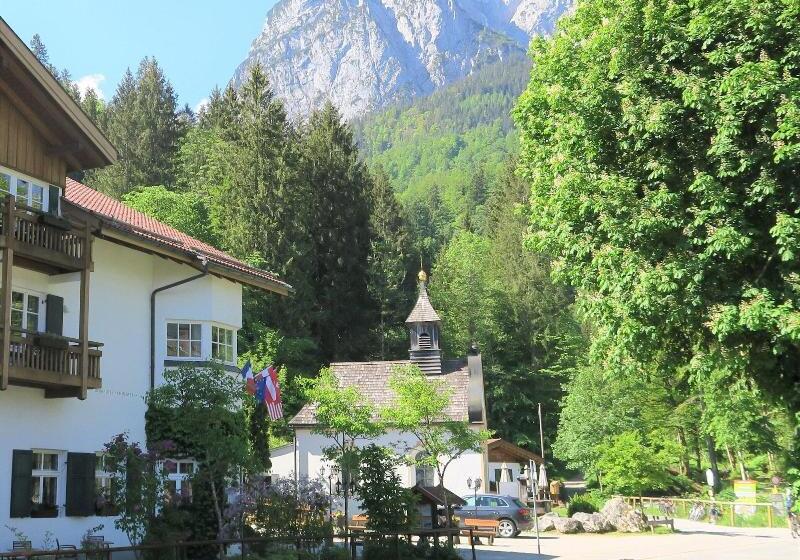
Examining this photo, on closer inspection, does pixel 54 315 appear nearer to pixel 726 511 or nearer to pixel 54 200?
pixel 54 200

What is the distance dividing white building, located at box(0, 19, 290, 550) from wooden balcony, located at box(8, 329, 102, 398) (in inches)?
1.0

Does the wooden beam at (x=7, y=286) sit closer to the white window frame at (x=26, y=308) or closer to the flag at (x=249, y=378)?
the white window frame at (x=26, y=308)

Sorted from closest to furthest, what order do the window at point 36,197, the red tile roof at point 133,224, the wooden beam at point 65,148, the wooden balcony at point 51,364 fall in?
the wooden balcony at point 51,364
the window at point 36,197
the wooden beam at point 65,148
the red tile roof at point 133,224

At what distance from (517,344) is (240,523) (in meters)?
45.6

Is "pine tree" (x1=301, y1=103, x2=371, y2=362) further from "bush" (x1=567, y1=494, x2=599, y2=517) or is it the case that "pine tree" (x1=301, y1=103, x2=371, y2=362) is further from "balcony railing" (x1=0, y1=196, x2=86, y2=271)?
"balcony railing" (x1=0, y1=196, x2=86, y2=271)

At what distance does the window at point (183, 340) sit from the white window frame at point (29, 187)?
5095 mm

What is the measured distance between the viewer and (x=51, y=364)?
18484mm

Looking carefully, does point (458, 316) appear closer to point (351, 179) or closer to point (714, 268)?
point (351, 179)

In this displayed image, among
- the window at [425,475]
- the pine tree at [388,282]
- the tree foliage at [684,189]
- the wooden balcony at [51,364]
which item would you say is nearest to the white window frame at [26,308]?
the wooden balcony at [51,364]

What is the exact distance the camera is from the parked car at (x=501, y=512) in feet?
116

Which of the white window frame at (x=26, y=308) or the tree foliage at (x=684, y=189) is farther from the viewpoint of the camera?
the white window frame at (x=26, y=308)

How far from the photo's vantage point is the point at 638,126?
1755 cm

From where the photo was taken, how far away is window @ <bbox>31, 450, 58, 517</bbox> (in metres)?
19.3

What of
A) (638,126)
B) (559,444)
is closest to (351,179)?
(559,444)
